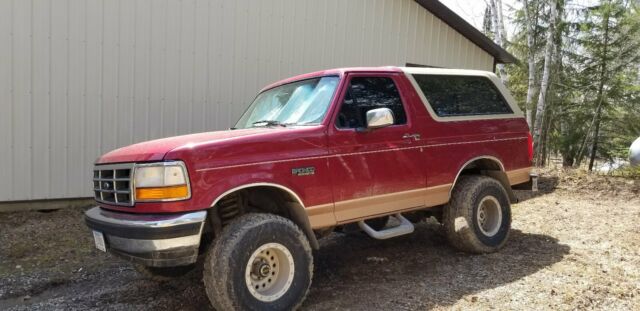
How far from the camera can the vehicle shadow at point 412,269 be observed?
4.23 meters

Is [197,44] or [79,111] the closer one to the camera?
[79,111]

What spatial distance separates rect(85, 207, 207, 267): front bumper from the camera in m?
3.44

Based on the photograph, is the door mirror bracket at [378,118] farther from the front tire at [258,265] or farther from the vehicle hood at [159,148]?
the front tire at [258,265]

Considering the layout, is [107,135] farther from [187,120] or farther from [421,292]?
[421,292]

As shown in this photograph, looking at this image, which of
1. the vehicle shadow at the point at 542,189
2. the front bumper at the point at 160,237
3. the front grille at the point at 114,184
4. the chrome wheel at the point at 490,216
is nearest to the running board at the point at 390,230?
the chrome wheel at the point at 490,216

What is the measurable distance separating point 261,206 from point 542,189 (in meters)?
7.17

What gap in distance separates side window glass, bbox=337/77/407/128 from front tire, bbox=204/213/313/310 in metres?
1.15

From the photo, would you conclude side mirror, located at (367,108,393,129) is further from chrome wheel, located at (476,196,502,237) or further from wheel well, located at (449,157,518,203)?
chrome wheel, located at (476,196,502,237)

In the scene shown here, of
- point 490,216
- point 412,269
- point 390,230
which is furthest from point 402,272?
point 490,216

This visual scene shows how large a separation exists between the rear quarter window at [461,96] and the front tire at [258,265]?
224 centimetres

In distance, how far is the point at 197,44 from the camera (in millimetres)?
8312

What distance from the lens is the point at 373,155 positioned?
4.54 meters

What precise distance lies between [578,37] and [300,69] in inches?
461

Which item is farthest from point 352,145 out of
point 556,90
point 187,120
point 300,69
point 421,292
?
point 556,90
